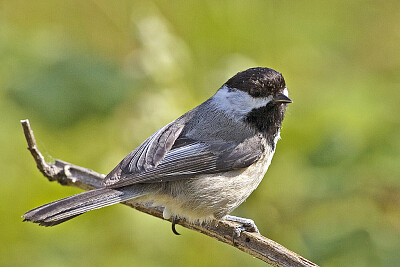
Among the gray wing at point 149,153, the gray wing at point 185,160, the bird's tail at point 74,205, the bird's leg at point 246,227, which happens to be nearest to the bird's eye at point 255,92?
the gray wing at point 185,160

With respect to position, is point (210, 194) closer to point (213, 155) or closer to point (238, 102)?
point (213, 155)

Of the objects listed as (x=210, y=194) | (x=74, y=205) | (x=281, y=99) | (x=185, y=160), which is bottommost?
(x=74, y=205)

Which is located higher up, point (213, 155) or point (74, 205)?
point (213, 155)

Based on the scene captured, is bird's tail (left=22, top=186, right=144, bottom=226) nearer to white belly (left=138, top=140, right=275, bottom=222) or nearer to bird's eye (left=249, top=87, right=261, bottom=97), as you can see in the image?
white belly (left=138, top=140, right=275, bottom=222)

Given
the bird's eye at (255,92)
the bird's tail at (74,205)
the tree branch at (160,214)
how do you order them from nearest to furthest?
the bird's tail at (74,205) → the tree branch at (160,214) → the bird's eye at (255,92)

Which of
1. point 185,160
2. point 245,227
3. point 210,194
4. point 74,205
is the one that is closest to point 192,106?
point 185,160

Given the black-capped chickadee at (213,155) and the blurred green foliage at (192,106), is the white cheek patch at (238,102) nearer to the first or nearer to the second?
the black-capped chickadee at (213,155)

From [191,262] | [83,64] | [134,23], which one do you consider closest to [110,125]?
[83,64]
